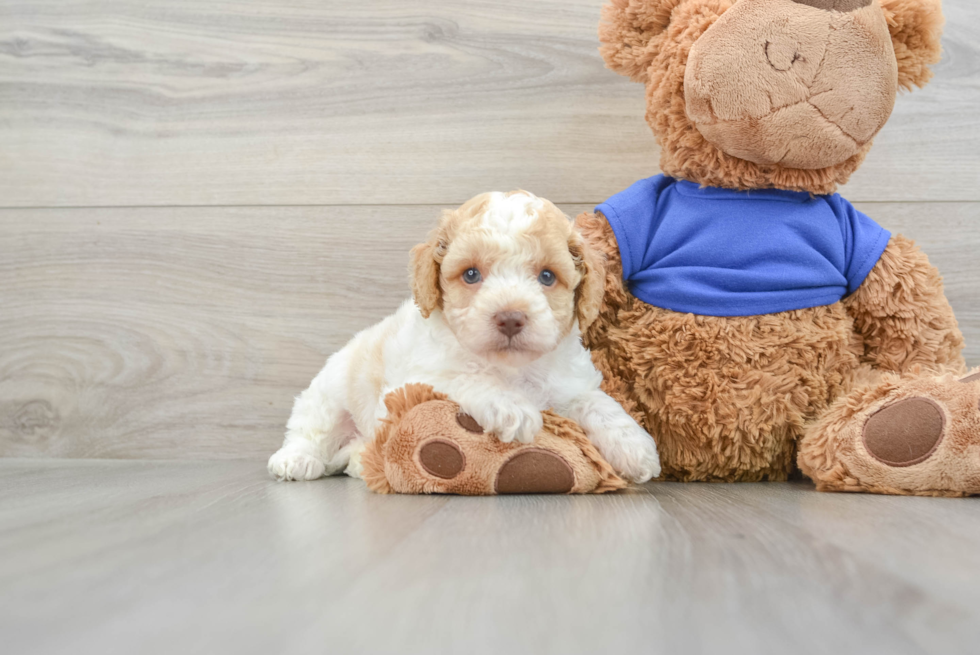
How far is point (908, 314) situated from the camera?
1.24 metres

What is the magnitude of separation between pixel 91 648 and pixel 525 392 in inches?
30.6

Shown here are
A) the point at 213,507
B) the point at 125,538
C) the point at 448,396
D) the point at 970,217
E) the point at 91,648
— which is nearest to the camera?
the point at 91,648

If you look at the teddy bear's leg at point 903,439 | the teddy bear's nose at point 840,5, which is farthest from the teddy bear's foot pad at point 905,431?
the teddy bear's nose at point 840,5

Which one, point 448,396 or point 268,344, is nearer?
point 448,396

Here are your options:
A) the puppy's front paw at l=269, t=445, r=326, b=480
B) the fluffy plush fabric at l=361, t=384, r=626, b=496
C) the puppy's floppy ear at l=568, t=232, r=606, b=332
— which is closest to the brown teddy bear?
the puppy's floppy ear at l=568, t=232, r=606, b=332

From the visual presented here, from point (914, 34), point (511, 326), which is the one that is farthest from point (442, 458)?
point (914, 34)

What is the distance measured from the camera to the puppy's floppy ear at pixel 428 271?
1163 mm

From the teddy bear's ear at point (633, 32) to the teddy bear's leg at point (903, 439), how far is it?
2.17 ft

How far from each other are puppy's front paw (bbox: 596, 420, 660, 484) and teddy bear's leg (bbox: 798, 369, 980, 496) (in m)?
0.26

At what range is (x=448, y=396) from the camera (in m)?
1.13

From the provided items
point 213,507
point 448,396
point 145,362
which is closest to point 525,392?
point 448,396

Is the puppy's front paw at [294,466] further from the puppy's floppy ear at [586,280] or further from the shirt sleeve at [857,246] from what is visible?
the shirt sleeve at [857,246]

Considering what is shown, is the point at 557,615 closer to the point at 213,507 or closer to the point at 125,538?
the point at 125,538

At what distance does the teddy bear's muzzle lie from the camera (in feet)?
3.64
